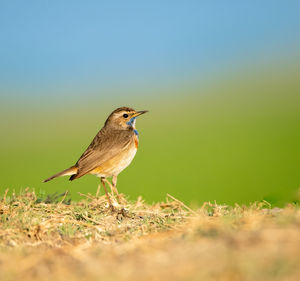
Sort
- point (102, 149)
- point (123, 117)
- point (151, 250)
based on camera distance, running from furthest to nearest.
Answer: point (123, 117) < point (102, 149) < point (151, 250)

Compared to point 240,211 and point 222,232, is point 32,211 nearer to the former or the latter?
point 240,211

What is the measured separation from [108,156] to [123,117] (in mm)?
1121

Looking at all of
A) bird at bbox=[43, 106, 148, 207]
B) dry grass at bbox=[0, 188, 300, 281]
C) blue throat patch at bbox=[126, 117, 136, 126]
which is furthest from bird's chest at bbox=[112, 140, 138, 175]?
dry grass at bbox=[0, 188, 300, 281]

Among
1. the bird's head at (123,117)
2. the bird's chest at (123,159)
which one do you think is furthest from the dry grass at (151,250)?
the bird's head at (123,117)

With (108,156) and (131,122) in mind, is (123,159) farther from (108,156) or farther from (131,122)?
(131,122)

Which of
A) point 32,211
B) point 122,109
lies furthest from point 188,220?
point 122,109

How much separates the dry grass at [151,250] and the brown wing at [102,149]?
2.09m

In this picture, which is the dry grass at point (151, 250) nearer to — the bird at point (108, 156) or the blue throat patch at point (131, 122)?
the bird at point (108, 156)

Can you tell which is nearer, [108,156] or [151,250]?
[151,250]

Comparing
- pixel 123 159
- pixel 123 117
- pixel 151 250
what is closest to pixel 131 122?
pixel 123 117

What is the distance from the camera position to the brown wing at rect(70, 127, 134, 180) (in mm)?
7039

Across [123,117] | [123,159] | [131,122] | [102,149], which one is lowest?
[123,159]

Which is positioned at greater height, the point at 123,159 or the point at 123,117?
the point at 123,117

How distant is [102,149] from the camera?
7.26 metres
